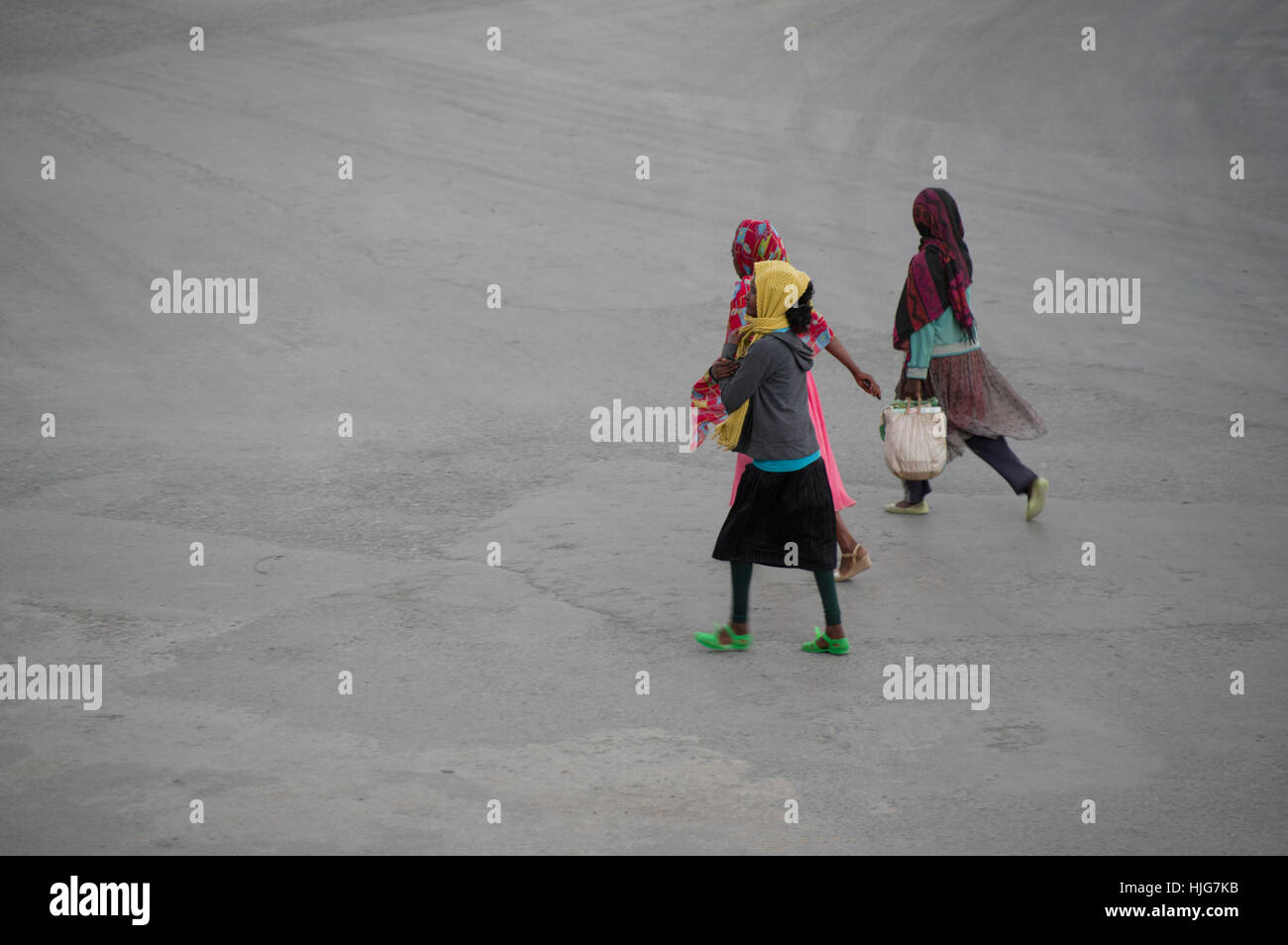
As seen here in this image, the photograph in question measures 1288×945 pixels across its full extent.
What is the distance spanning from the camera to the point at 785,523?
20.7ft

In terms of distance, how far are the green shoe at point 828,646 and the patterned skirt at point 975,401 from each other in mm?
2185

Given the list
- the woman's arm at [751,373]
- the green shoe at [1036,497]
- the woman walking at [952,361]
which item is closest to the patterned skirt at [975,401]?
the woman walking at [952,361]

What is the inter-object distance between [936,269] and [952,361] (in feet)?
1.91

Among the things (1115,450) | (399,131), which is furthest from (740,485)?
(399,131)

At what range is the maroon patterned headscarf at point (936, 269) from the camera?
7883mm

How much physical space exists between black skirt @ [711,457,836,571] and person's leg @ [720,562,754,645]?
58 mm

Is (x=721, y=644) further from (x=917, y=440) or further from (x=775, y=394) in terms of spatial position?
(x=917, y=440)

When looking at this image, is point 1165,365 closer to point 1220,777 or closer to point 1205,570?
point 1205,570

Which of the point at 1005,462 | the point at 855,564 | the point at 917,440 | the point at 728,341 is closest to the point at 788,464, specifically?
the point at 728,341

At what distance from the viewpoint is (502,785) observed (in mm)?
5145

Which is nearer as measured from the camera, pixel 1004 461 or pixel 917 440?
pixel 917 440

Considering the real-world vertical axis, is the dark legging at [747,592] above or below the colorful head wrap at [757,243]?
below

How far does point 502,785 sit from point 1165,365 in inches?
312

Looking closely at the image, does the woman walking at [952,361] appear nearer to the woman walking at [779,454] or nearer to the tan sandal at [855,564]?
the tan sandal at [855,564]
